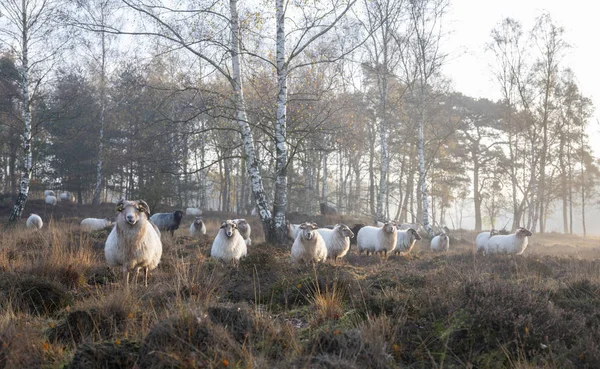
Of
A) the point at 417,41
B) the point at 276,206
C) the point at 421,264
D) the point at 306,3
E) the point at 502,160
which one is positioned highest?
the point at 417,41

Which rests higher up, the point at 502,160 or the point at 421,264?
the point at 502,160

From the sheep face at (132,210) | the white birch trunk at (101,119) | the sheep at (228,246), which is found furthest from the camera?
the white birch trunk at (101,119)

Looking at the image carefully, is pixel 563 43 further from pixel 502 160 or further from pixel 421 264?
pixel 421 264

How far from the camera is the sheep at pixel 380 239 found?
1481 centimetres

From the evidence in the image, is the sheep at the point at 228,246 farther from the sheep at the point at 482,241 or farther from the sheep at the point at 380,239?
the sheep at the point at 482,241

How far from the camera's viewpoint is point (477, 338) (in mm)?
4434

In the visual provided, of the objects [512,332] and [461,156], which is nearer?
[512,332]

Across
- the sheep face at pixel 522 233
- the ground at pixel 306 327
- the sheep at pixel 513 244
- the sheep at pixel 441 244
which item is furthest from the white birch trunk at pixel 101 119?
the ground at pixel 306 327

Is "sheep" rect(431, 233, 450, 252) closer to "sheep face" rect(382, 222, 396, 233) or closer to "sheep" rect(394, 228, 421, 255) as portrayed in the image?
"sheep" rect(394, 228, 421, 255)

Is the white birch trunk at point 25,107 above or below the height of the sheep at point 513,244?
above

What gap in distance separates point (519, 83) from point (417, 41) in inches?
360

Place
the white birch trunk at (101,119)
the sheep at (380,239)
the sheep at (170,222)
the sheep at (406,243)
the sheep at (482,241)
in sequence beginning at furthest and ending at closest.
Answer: the white birch trunk at (101,119) < the sheep at (170,222) < the sheep at (482,241) < the sheep at (406,243) < the sheep at (380,239)

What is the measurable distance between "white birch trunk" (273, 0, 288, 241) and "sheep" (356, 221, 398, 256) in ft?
11.3

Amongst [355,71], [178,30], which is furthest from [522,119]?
[178,30]
